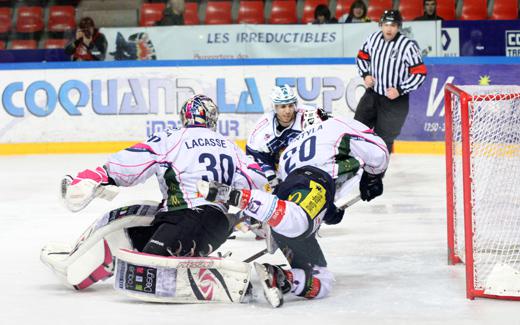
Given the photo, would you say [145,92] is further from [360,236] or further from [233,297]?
[233,297]

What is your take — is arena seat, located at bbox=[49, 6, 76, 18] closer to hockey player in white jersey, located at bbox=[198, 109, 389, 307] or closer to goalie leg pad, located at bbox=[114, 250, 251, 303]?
hockey player in white jersey, located at bbox=[198, 109, 389, 307]

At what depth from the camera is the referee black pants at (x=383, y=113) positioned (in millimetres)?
7660

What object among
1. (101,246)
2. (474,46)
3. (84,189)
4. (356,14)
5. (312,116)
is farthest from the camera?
(356,14)

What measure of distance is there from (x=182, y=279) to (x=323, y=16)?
6.07 metres

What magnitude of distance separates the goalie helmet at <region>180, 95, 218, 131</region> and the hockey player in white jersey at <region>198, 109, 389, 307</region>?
0.37 metres

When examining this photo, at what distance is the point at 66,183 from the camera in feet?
15.1

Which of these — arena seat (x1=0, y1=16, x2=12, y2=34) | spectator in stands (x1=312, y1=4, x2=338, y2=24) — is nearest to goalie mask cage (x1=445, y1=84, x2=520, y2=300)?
spectator in stands (x1=312, y1=4, x2=338, y2=24)

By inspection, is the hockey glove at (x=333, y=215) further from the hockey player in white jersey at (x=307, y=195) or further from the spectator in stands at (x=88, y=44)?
the spectator in stands at (x=88, y=44)

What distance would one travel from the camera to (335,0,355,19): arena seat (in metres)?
10.7

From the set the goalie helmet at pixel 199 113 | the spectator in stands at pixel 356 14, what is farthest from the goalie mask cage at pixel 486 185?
the spectator in stands at pixel 356 14

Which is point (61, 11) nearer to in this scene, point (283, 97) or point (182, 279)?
point (283, 97)

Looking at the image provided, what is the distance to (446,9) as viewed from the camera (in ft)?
33.4

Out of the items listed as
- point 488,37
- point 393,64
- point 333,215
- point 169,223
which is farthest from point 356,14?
point 169,223

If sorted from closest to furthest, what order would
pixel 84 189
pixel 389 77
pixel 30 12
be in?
1. pixel 84 189
2. pixel 389 77
3. pixel 30 12
